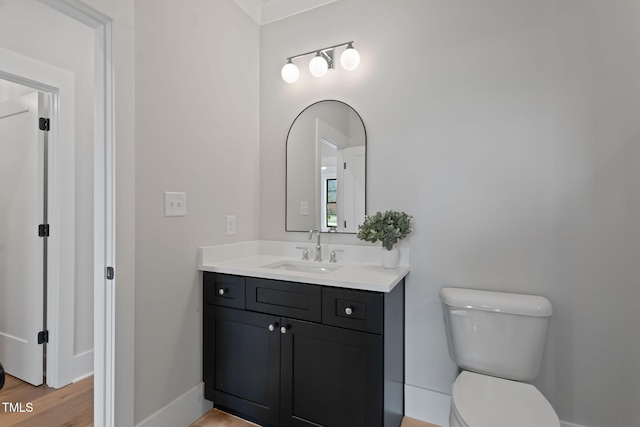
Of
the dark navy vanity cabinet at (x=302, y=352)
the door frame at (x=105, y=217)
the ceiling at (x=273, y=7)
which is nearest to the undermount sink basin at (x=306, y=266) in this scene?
the dark navy vanity cabinet at (x=302, y=352)

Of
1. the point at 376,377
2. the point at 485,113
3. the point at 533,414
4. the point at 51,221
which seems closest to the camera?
the point at 533,414

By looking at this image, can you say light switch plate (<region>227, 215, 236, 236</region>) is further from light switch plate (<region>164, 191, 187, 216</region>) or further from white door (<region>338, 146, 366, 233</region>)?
white door (<region>338, 146, 366, 233</region>)

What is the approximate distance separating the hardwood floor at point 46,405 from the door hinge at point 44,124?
1741mm

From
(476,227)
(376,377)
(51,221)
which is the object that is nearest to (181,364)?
(376,377)

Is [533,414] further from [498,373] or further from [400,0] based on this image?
[400,0]

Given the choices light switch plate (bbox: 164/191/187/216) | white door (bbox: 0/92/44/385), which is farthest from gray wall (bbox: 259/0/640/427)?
white door (bbox: 0/92/44/385)

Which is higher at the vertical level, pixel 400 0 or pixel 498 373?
pixel 400 0

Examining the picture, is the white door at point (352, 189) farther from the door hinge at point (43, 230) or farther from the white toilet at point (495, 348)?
the door hinge at point (43, 230)

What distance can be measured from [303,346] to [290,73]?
1704 millimetres

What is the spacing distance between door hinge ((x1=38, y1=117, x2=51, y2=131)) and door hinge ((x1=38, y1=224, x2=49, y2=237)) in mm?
663

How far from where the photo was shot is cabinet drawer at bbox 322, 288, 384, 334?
1.40 metres

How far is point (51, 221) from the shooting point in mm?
2129

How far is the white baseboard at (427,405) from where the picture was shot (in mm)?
1745

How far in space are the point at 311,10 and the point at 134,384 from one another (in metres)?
2.44
